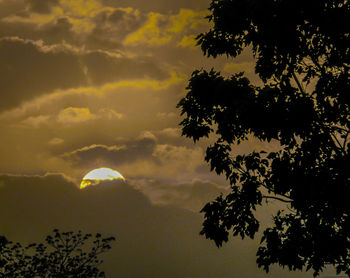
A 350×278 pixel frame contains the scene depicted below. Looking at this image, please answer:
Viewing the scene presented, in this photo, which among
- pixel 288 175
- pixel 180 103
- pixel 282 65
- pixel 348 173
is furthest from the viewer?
pixel 180 103

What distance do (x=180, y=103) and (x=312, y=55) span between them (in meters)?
4.39

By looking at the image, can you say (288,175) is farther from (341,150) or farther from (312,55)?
(312,55)

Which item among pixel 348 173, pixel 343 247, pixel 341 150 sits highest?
pixel 341 150

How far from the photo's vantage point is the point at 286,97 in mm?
9477

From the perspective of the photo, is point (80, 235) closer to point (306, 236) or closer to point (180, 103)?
point (180, 103)

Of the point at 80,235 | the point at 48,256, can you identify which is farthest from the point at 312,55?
the point at 48,256

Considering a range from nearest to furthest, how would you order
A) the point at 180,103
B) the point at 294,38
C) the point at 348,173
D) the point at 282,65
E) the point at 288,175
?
the point at 348,173, the point at 288,175, the point at 294,38, the point at 282,65, the point at 180,103

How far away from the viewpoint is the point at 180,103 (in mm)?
11234

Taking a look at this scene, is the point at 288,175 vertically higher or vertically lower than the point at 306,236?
higher

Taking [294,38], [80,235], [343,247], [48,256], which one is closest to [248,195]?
[343,247]

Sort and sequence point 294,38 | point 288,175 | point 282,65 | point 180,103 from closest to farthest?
Result: point 288,175, point 294,38, point 282,65, point 180,103

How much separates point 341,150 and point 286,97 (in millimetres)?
2099

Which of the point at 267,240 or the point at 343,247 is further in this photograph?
the point at 267,240

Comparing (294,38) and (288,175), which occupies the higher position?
(294,38)
